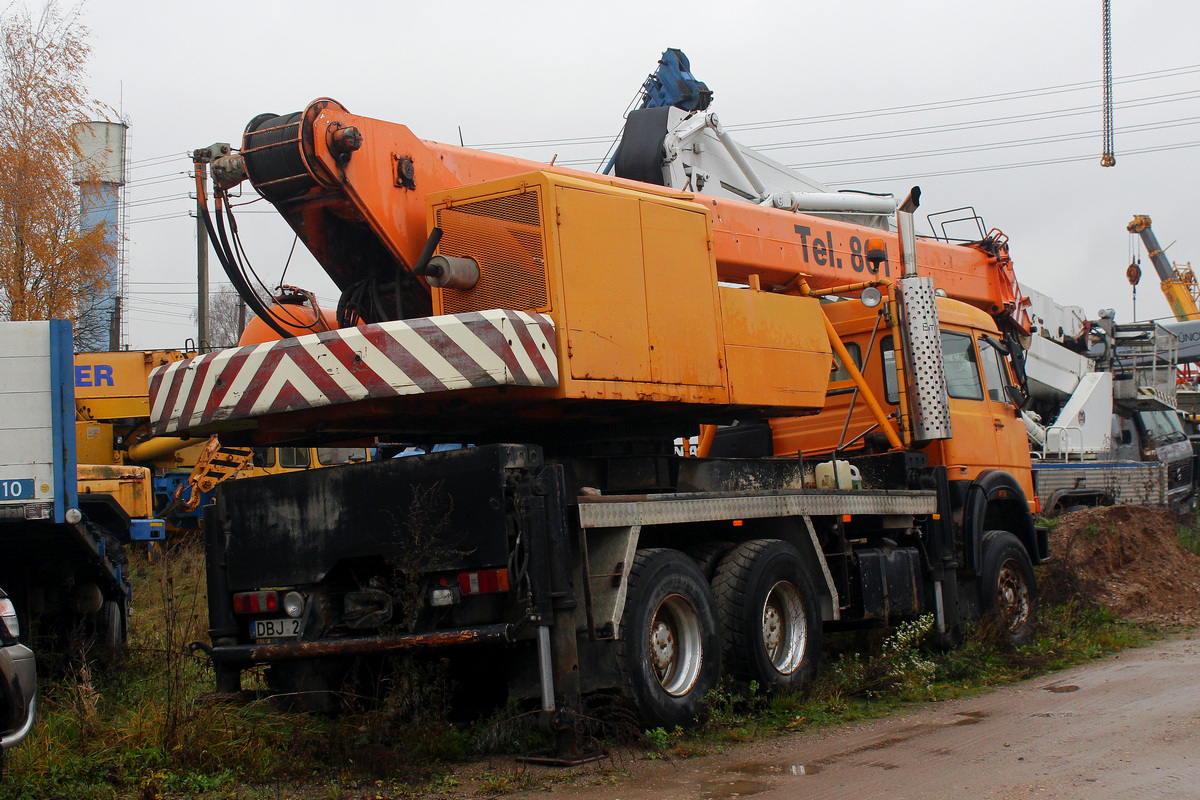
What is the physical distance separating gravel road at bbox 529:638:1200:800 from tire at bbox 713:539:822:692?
63cm

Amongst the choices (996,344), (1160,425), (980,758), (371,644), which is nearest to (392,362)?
(371,644)

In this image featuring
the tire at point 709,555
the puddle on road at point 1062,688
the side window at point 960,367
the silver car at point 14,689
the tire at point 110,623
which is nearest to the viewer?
the silver car at point 14,689

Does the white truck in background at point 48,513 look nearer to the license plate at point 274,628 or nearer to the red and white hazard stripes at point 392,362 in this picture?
the license plate at point 274,628

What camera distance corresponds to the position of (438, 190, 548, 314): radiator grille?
6793mm

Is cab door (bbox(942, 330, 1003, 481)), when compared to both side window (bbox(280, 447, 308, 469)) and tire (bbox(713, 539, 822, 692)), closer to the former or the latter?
tire (bbox(713, 539, 822, 692))

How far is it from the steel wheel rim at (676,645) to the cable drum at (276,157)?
10.6 ft

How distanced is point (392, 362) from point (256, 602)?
189 cm

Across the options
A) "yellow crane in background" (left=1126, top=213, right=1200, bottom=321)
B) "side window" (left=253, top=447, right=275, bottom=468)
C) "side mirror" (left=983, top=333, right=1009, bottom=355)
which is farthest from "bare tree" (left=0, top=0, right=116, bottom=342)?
"yellow crane in background" (left=1126, top=213, right=1200, bottom=321)

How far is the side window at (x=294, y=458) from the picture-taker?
17894mm

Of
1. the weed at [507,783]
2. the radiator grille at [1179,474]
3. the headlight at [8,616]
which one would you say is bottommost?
the weed at [507,783]

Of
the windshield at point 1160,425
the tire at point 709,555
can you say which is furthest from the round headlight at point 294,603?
the windshield at point 1160,425

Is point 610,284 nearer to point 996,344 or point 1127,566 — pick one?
point 996,344

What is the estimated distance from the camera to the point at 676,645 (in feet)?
23.9

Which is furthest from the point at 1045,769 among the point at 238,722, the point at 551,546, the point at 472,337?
the point at 238,722
